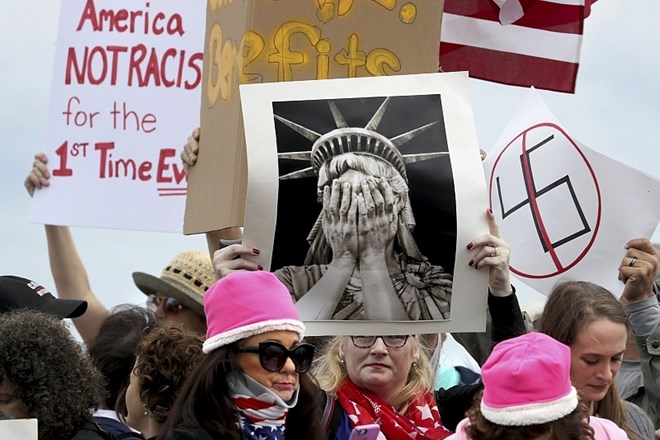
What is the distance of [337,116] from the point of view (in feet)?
15.7

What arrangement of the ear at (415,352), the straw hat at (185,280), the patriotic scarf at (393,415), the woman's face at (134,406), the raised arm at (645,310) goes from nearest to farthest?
the patriotic scarf at (393,415), the ear at (415,352), the woman's face at (134,406), the raised arm at (645,310), the straw hat at (185,280)

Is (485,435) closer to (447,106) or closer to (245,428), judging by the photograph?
(245,428)

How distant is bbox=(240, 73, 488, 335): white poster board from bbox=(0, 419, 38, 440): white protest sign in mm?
1025

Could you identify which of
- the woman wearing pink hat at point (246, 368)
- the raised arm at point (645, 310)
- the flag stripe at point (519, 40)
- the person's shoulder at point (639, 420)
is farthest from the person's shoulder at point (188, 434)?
the flag stripe at point (519, 40)

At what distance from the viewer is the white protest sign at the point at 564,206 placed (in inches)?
228

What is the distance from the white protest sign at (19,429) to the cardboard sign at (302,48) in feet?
4.15

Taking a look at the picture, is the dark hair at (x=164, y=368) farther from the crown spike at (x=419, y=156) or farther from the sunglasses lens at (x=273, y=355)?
the crown spike at (x=419, y=156)

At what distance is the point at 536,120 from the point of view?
20.1 feet

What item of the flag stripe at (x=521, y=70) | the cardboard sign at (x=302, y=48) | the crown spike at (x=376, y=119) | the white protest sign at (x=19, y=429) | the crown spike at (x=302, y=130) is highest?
the flag stripe at (x=521, y=70)

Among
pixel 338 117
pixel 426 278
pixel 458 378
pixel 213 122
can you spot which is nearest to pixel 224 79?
pixel 213 122

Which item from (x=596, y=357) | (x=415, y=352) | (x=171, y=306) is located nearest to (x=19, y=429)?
(x=415, y=352)

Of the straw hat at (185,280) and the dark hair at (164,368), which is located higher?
the straw hat at (185,280)

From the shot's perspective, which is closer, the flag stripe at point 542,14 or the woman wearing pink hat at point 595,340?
the woman wearing pink hat at point 595,340

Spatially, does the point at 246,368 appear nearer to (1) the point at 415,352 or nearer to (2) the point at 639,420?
(1) the point at 415,352
